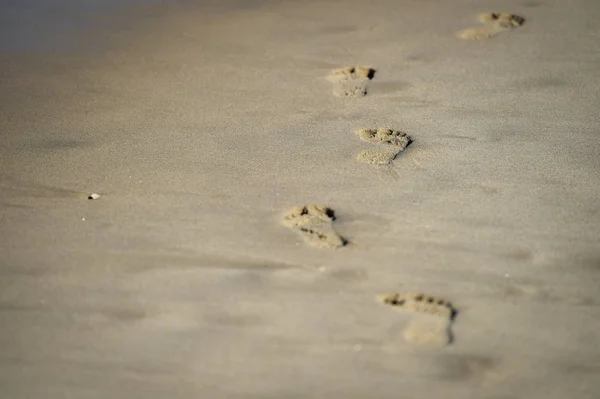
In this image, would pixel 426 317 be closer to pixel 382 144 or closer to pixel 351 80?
pixel 382 144

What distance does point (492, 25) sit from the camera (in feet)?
11.7

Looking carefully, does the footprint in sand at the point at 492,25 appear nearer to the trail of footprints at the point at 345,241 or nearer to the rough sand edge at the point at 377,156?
the trail of footprints at the point at 345,241

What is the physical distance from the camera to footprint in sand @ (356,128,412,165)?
2.57 metres

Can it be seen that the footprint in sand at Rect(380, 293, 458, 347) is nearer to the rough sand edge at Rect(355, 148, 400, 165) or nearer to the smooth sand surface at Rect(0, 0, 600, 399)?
the smooth sand surface at Rect(0, 0, 600, 399)

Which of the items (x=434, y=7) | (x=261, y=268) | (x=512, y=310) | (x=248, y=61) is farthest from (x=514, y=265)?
(x=434, y=7)

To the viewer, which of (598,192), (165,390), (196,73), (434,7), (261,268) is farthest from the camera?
(434,7)

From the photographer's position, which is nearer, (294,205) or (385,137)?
(294,205)

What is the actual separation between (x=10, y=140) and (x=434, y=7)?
206 cm

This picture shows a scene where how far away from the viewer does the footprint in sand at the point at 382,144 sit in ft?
8.42

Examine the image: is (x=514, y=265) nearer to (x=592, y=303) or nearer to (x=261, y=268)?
(x=592, y=303)

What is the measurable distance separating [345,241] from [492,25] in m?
1.84

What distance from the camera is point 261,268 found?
2066 millimetres

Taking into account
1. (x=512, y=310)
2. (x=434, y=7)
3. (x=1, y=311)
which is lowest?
(x=1, y=311)

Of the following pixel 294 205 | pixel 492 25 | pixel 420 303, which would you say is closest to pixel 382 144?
pixel 294 205
